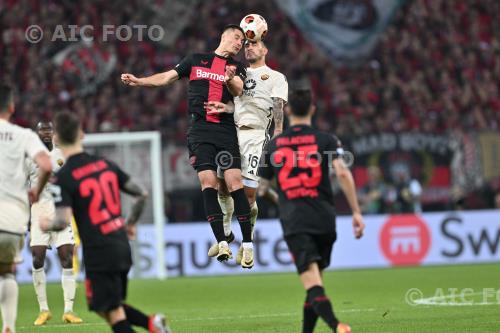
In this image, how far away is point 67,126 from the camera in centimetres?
818

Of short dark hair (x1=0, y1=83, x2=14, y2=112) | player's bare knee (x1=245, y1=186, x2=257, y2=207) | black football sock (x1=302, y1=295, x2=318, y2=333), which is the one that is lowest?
black football sock (x1=302, y1=295, x2=318, y2=333)

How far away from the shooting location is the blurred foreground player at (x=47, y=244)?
525 inches

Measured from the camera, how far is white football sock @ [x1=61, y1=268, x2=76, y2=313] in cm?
1329

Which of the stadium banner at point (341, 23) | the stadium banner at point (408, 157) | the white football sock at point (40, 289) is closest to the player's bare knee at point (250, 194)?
the white football sock at point (40, 289)

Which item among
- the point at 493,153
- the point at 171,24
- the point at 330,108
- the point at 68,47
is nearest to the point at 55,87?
the point at 68,47

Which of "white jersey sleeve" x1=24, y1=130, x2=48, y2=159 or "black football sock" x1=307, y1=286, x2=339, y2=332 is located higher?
"white jersey sleeve" x1=24, y1=130, x2=48, y2=159

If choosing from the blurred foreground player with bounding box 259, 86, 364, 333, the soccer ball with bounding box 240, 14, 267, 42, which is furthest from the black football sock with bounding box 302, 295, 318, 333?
the soccer ball with bounding box 240, 14, 267, 42

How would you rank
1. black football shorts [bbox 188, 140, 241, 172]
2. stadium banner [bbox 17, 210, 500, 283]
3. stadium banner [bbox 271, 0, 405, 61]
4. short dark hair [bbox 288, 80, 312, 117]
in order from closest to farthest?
short dark hair [bbox 288, 80, 312, 117], black football shorts [bbox 188, 140, 241, 172], stadium banner [bbox 17, 210, 500, 283], stadium banner [bbox 271, 0, 405, 61]

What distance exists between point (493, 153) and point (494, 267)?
325 cm

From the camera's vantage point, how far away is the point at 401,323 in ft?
37.7

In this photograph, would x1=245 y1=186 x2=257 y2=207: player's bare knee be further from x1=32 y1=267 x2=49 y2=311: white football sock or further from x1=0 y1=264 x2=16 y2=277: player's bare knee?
x1=0 y1=264 x2=16 y2=277: player's bare knee

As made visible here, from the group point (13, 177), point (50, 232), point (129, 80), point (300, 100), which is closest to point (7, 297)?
point (13, 177)

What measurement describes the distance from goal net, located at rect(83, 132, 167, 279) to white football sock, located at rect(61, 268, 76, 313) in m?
7.21

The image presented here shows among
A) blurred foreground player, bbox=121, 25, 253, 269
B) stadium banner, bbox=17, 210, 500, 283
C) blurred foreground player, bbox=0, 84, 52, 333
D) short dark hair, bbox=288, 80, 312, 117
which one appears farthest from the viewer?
stadium banner, bbox=17, 210, 500, 283
